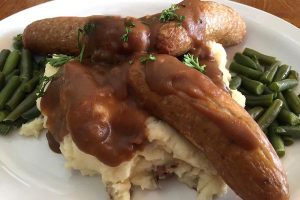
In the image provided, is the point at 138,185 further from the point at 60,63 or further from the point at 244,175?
the point at 60,63

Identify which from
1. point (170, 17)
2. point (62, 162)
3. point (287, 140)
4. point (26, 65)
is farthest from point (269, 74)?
point (26, 65)

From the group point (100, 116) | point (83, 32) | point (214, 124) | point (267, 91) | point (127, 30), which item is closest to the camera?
point (214, 124)

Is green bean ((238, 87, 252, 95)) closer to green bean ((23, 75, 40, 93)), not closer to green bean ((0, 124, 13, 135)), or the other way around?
green bean ((23, 75, 40, 93))

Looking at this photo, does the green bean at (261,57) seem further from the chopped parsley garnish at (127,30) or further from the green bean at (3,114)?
the green bean at (3,114)

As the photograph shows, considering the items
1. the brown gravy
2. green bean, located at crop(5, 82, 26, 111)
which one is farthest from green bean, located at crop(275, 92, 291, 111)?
green bean, located at crop(5, 82, 26, 111)

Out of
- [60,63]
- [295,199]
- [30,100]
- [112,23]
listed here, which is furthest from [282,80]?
[30,100]

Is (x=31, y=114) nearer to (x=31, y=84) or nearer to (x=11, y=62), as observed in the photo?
(x=31, y=84)
